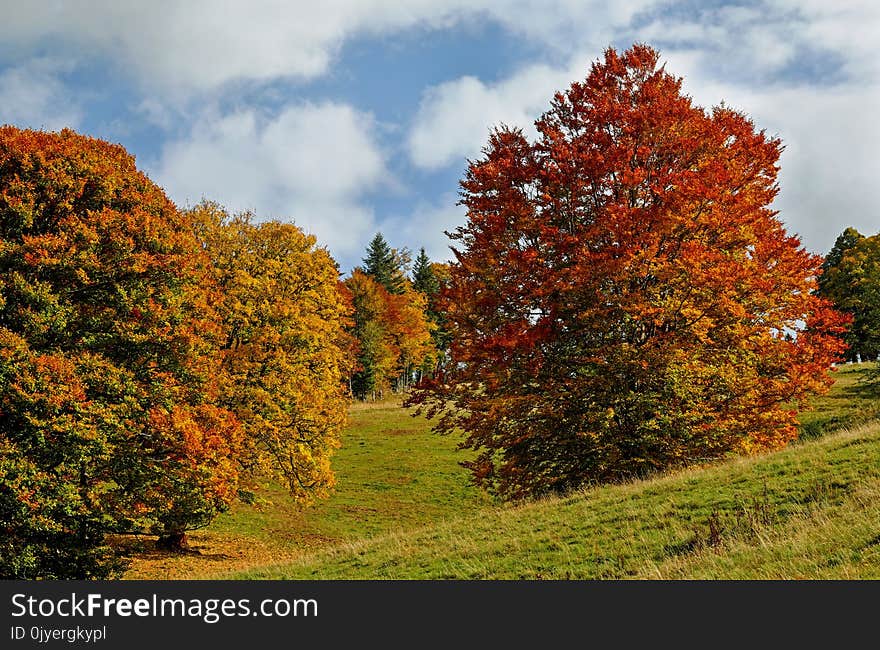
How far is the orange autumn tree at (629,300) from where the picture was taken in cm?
2036

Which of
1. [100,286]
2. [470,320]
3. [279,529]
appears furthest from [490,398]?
[279,529]

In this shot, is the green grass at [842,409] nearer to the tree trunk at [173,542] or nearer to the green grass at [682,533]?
the green grass at [682,533]

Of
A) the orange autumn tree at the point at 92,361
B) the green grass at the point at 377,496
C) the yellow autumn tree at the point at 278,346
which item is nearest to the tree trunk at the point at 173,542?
the green grass at the point at 377,496

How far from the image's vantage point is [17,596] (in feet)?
41.3

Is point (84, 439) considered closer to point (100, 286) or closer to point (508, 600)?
point (100, 286)

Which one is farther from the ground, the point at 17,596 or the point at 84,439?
the point at 84,439

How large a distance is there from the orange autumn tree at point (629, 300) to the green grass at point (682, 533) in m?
2.25

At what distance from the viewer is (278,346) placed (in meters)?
29.2

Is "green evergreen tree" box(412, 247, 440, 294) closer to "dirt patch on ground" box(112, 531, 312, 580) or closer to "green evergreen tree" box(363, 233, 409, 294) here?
"green evergreen tree" box(363, 233, 409, 294)

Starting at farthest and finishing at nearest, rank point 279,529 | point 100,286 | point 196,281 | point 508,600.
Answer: point 279,529, point 196,281, point 100,286, point 508,600

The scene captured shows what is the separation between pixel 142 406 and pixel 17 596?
9079 mm

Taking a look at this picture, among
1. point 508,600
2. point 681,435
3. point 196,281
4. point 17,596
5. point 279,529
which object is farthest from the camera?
point 279,529

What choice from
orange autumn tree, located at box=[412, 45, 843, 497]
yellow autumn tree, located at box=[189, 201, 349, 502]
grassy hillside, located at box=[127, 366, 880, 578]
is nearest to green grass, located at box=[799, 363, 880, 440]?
orange autumn tree, located at box=[412, 45, 843, 497]

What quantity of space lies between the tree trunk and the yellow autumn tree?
4796mm
